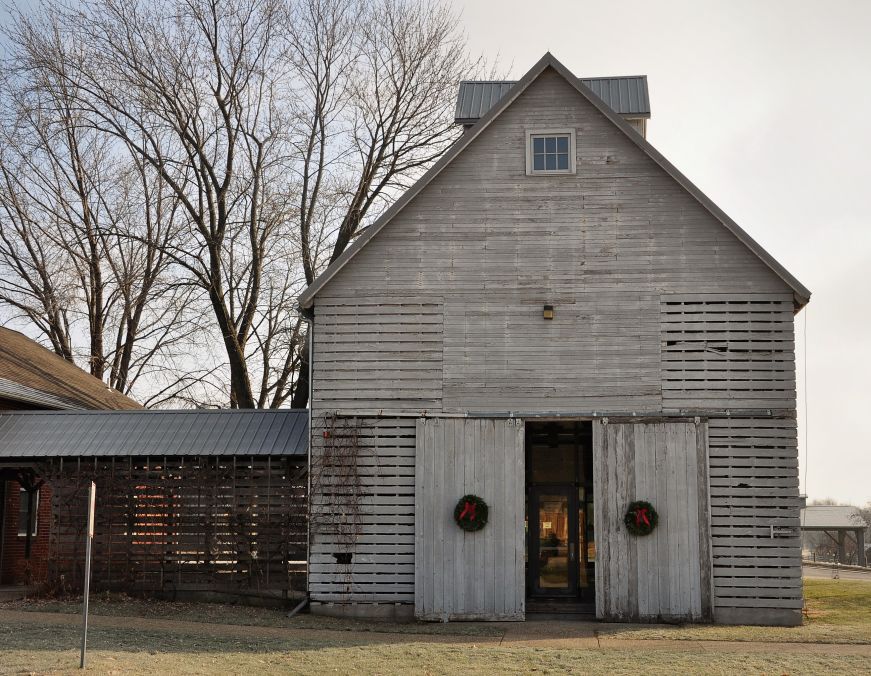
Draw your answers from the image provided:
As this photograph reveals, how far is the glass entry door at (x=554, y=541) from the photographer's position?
21453 millimetres

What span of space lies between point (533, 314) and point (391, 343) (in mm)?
2701

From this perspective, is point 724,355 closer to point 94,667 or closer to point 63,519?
point 94,667

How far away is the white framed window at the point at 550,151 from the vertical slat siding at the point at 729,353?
10.9ft

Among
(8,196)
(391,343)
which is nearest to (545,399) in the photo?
(391,343)

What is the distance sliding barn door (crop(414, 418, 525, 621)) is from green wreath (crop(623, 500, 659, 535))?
193cm

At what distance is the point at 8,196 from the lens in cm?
3484

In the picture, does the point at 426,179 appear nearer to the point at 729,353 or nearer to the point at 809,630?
the point at 729,353

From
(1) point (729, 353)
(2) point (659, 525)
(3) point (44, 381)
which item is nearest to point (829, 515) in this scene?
(1) point (729, 353)

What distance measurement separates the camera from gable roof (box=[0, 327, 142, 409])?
24188mm

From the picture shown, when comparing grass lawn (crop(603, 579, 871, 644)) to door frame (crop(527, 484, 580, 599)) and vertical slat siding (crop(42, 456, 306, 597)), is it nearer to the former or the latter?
door frame (crop(527, 484, 580, 599))

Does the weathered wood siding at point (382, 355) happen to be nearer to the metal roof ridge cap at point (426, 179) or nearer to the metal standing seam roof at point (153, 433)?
the metal roof ridge cap at point (426, 179)

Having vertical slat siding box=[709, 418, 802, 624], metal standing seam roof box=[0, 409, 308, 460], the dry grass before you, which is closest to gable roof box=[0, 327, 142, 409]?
metal standing seam roof box=[0, 409, 308, 460]

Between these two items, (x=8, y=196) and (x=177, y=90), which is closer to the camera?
(x=177, y=90)

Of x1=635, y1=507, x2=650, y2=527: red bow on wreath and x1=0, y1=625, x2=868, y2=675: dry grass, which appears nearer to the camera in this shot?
x1=0, y1=625, x2=868, y2=675: dry grass
